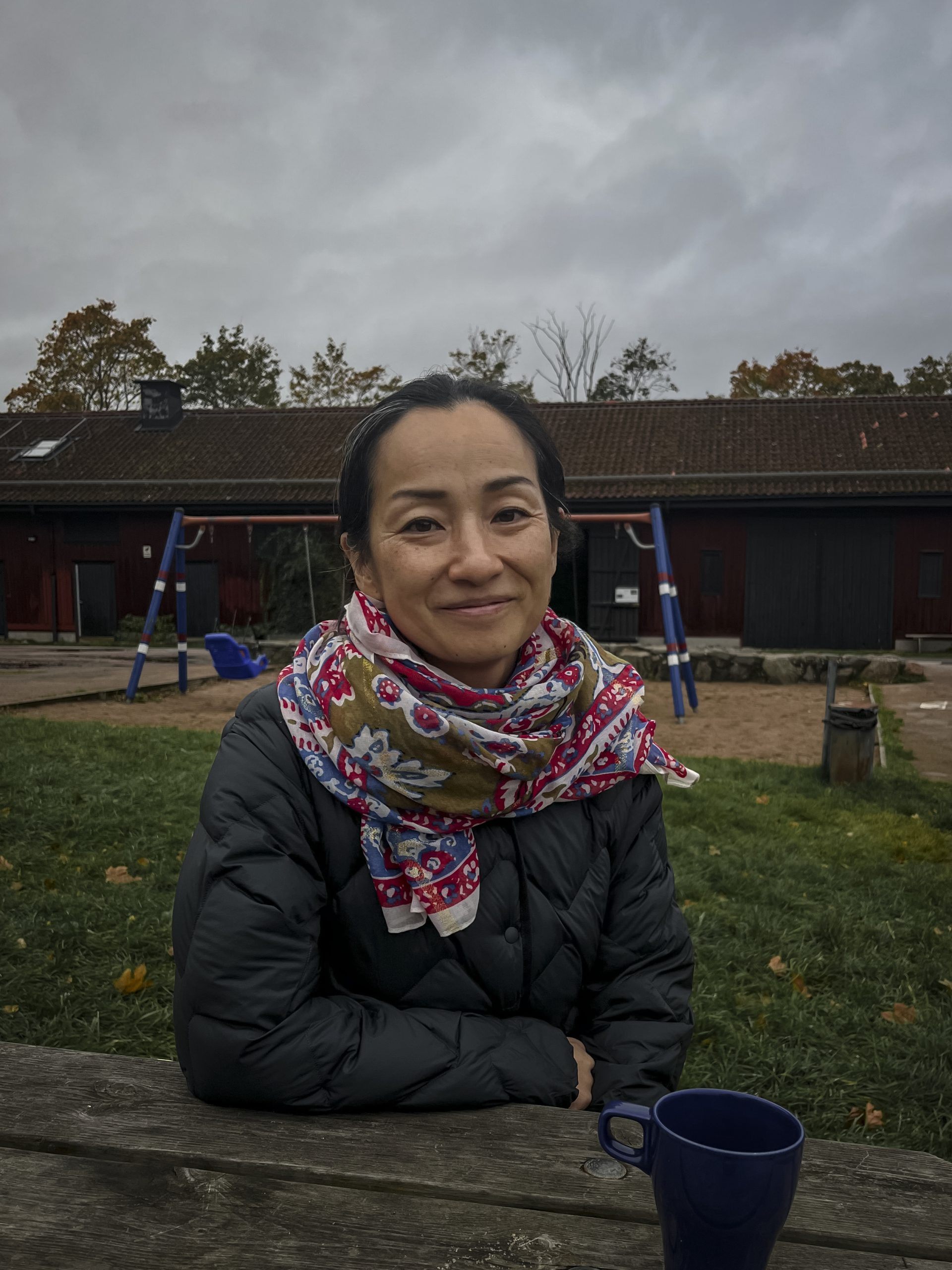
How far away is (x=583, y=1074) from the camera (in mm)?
1521

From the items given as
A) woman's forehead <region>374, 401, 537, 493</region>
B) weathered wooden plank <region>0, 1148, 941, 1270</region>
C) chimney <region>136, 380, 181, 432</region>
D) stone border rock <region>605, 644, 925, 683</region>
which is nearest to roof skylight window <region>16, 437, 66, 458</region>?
chimney <region>136, 380, 181, 432</region>

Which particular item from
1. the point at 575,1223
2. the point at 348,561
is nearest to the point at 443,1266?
the point at 575,1223

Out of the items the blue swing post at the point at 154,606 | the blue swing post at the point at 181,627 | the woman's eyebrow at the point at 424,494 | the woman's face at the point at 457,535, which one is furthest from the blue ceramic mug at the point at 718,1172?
the blue swing post at the point at 181,627

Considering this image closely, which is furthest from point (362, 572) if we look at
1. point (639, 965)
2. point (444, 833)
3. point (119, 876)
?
point (119, 876)

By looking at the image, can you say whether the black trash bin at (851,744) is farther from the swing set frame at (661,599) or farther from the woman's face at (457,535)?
the woman's face at (457,535)

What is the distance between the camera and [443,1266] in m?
0.92

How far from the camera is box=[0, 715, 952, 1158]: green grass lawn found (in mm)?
2945

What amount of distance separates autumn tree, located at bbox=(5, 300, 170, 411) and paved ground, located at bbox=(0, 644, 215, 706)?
1758 cm

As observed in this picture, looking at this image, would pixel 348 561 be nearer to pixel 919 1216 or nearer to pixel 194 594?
pixel 919 1216

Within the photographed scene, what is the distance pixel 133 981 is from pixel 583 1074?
91.4 inches

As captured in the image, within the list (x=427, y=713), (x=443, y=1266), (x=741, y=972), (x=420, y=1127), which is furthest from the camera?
(x=741, y=972)

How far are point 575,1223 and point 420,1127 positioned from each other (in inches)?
11.1

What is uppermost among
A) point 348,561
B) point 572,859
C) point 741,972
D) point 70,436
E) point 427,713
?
point 70,436

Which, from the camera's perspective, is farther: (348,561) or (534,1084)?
(348,561)
